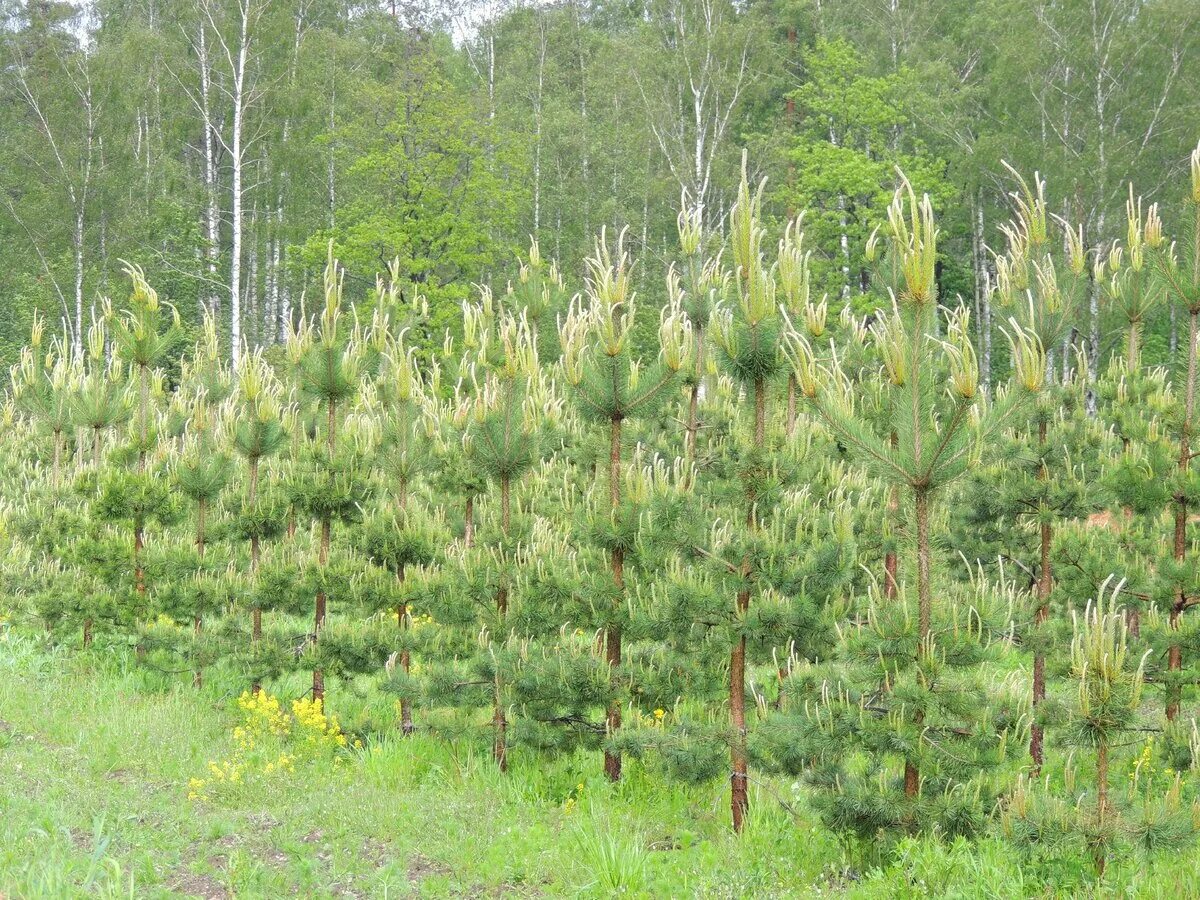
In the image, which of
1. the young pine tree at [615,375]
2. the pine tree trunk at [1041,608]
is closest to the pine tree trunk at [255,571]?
the young pine tree at [615,375]

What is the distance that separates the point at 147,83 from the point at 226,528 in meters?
27.5

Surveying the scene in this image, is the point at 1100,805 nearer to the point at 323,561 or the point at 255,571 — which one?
the point at 323,561

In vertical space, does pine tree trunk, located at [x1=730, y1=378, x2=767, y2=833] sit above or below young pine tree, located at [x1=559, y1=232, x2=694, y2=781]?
below

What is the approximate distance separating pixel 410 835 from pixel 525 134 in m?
25.2

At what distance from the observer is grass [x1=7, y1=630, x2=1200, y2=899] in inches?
222

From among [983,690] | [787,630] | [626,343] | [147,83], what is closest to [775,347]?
[626,343]

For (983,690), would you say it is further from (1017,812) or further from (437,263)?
(437,263)

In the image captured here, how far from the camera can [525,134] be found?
29766mm

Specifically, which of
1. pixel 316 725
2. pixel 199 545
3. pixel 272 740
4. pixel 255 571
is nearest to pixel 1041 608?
pixel 316 725

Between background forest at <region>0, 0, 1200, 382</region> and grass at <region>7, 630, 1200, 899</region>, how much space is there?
1550 centimetres

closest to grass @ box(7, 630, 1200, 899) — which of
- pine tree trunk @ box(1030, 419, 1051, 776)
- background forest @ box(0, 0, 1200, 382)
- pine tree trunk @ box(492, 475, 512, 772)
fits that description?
pine tree trunk @ box(492, 475, 512, 772)

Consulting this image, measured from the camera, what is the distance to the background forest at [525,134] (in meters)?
25.7

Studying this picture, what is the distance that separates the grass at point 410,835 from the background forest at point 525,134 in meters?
15.5

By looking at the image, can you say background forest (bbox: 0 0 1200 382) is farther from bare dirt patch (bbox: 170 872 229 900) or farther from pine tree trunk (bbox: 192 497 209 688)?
bare dirt patch (bbox: 170 872 229 900)
